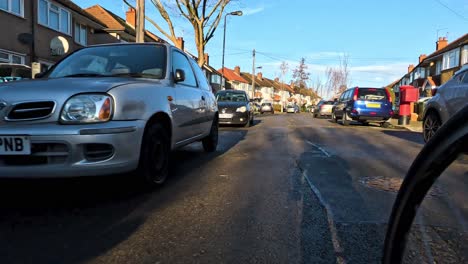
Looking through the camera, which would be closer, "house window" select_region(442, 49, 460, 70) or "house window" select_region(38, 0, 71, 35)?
"house window" select_region(38, 0, 71, 35)

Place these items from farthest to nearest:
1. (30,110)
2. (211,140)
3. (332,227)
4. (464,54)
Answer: (464,54) < (211,140) < (30,110) < (332,227)

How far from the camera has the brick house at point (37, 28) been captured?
653 inches

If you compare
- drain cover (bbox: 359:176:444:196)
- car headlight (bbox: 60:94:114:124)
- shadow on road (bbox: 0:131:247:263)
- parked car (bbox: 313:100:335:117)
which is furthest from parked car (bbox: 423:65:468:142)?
parked car (bbox: 313:100:335:117)

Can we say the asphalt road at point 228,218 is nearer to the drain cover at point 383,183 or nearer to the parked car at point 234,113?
the drain cover at point 383,183

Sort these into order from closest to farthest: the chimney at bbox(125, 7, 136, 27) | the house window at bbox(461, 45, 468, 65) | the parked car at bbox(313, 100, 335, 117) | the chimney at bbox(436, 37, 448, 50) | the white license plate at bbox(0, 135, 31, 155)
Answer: the white license plate at bbox(0, 135, 31, 155) → the parked car at bbox(313, 100, 335, 117) → the house window at bbox(461, 45, 468, 65) → the chimney at bbox(125, 7, 136, 27) → the chimney at bbox(436, 37, 448, 50)

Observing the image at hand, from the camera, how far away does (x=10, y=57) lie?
17125 mm

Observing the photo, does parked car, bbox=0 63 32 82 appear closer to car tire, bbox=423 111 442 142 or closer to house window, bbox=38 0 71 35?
house window, bbox=38 0 71 35

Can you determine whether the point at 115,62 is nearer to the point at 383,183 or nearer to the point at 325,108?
the point at 383,183

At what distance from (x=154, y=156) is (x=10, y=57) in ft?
54.0

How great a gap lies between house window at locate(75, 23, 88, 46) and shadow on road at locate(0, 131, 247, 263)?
22.2m

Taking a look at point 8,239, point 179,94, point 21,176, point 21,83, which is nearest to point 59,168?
point 21,176

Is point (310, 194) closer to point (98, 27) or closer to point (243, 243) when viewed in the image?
point (243, 243)

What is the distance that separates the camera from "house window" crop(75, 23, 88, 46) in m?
24.0

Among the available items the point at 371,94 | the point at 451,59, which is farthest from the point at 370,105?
the point at 451,59
